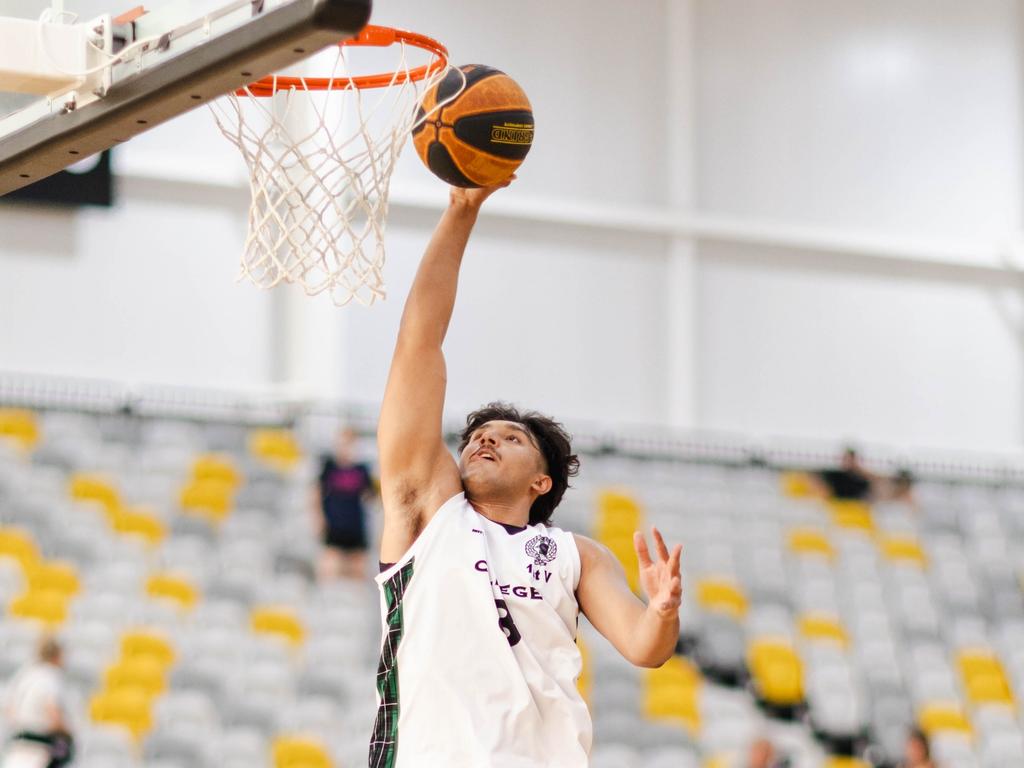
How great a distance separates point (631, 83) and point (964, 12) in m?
3.35

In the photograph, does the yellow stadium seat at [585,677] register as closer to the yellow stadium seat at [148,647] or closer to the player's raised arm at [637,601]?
the yellow stadium seat at [148,647]

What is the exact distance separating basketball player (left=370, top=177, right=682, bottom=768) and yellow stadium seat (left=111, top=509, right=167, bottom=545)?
644 centimetres

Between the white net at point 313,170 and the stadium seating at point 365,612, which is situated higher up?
the white net at point 313,170

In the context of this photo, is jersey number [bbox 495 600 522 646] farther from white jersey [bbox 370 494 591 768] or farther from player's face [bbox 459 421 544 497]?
player's face [bbox 459 421 544 497]

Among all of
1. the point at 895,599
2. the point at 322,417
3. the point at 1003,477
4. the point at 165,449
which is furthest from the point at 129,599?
the point at 1003,477

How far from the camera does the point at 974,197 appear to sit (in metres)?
14.9

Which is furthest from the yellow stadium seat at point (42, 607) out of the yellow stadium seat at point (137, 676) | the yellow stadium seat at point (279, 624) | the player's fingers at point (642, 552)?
the player's fingers at point (642, 552)

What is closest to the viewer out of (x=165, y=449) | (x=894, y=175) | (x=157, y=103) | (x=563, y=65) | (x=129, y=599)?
(x=157, y=103)

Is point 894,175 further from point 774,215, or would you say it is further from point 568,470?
point 568,470

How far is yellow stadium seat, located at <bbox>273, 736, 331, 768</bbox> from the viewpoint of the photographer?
9000 millimetres

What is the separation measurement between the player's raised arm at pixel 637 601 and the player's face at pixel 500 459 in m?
0.22

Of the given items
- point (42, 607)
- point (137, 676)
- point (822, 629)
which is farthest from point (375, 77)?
point (822, 629)

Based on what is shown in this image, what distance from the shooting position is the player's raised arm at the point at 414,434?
4125mm

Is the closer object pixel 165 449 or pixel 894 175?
pixel 165 449
